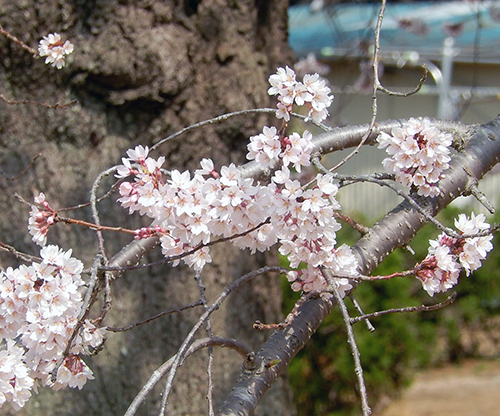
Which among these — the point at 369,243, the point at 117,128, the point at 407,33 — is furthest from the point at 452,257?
the point at 407,33

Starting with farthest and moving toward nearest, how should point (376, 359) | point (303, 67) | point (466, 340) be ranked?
point (466, 340) → point (303, 67) → point (376, 359)

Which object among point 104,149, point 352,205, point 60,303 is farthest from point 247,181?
point 352,205

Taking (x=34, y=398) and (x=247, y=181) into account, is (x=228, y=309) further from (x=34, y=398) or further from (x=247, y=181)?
(x=247, y=181)

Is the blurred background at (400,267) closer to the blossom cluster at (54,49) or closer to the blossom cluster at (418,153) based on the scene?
the blossom cluster at (418,153)

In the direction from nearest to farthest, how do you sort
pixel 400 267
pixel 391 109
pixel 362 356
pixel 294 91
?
pixel 294 91, pixel 362 356, pixel 400 267, pixel 391 109

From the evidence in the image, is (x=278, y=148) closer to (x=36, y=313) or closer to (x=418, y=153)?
(x=418, y=153)

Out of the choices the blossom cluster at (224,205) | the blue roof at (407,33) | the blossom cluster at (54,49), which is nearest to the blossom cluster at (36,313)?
the blossom cluster at (224,205)
